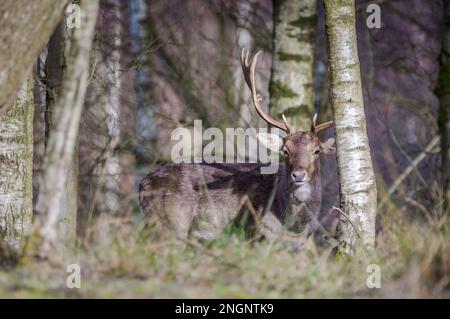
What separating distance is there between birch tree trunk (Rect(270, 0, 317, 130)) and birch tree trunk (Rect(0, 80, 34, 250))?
11.3 feet

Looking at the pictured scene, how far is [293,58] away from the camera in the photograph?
401 inches

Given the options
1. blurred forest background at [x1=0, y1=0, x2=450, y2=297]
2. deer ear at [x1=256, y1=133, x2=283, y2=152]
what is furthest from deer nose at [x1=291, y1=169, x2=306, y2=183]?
blurred forest background at [x1=0, y1=0, x2=450, y2=297]

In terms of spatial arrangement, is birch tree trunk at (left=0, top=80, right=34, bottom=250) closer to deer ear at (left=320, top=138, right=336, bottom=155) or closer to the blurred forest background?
the blurred forest background

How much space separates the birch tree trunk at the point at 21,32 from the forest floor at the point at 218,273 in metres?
1.19

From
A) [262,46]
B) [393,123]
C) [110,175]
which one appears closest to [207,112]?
[262,46]

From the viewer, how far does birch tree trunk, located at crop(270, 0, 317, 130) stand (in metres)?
10.1

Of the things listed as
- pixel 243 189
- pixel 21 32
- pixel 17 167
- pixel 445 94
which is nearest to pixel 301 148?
pixel 243 189

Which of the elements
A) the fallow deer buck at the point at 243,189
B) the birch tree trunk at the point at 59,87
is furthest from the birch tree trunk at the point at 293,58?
the birch tree trunk at the point at 59,87

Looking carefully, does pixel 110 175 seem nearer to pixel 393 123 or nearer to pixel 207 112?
pixel 207 112

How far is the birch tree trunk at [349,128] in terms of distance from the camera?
261 inches

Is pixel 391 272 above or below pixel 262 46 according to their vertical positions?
below

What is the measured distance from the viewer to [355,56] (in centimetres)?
682

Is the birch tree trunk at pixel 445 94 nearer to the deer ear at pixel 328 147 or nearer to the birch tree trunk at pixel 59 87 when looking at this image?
the deer ear at pixel 328 147
